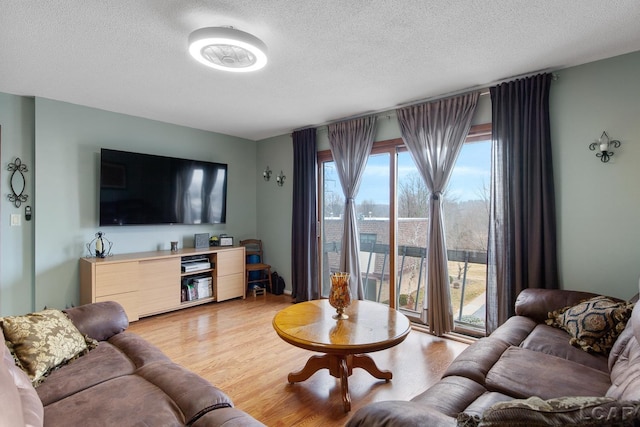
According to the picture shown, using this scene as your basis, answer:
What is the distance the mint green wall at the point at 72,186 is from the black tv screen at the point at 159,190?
0.21 metres

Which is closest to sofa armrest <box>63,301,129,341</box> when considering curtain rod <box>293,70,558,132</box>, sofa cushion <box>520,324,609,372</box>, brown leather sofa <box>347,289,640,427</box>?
brown leather sofa <box>347,289,640,427</box>

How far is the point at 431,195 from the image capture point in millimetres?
3258

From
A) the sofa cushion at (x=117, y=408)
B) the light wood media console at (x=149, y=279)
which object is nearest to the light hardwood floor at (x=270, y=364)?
the light wood media console at (x=149, y=279)

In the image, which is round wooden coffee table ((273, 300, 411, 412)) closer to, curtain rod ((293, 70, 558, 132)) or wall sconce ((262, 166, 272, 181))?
curtain rod ((293, 70, 558, 132))

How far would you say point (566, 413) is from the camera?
0.78 m

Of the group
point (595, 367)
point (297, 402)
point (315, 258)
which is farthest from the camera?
point (315, 258)

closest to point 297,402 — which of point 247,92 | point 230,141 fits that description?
point 247,92

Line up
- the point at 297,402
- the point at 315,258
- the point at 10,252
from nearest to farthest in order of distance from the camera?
1. the point at 297,402
2. the point at 10,252
3. the point at 315,258

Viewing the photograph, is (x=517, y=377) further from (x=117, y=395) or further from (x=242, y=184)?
(x=242, y=184)

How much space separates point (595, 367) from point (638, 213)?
1.33 m

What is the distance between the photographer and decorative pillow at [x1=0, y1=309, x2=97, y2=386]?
5.03 ft

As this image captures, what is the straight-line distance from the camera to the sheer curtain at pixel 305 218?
14.3ft

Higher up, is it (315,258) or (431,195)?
(431,195)

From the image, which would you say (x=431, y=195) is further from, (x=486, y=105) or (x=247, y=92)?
(x=247, y=92)
